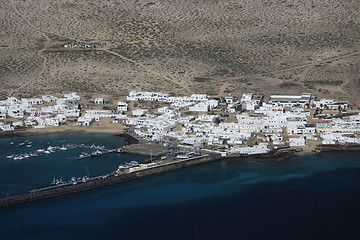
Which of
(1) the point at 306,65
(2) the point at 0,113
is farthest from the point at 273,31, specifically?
(2) the point at 0,113

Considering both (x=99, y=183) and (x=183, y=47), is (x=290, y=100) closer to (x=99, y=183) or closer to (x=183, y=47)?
(x=183, y=47)

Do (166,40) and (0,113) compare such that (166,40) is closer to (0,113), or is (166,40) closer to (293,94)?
(293,94)

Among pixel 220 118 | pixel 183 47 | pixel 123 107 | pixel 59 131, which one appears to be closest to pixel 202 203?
pixel 220 118

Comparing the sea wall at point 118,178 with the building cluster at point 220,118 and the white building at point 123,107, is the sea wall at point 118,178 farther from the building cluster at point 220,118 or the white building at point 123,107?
the white building at point 123,107

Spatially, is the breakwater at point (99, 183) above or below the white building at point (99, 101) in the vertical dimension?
below

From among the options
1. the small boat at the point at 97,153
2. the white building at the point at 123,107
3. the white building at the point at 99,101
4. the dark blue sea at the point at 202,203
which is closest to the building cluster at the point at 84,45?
the white building at the point at 99,101

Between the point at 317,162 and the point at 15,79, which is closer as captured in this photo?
the point at 317,162
